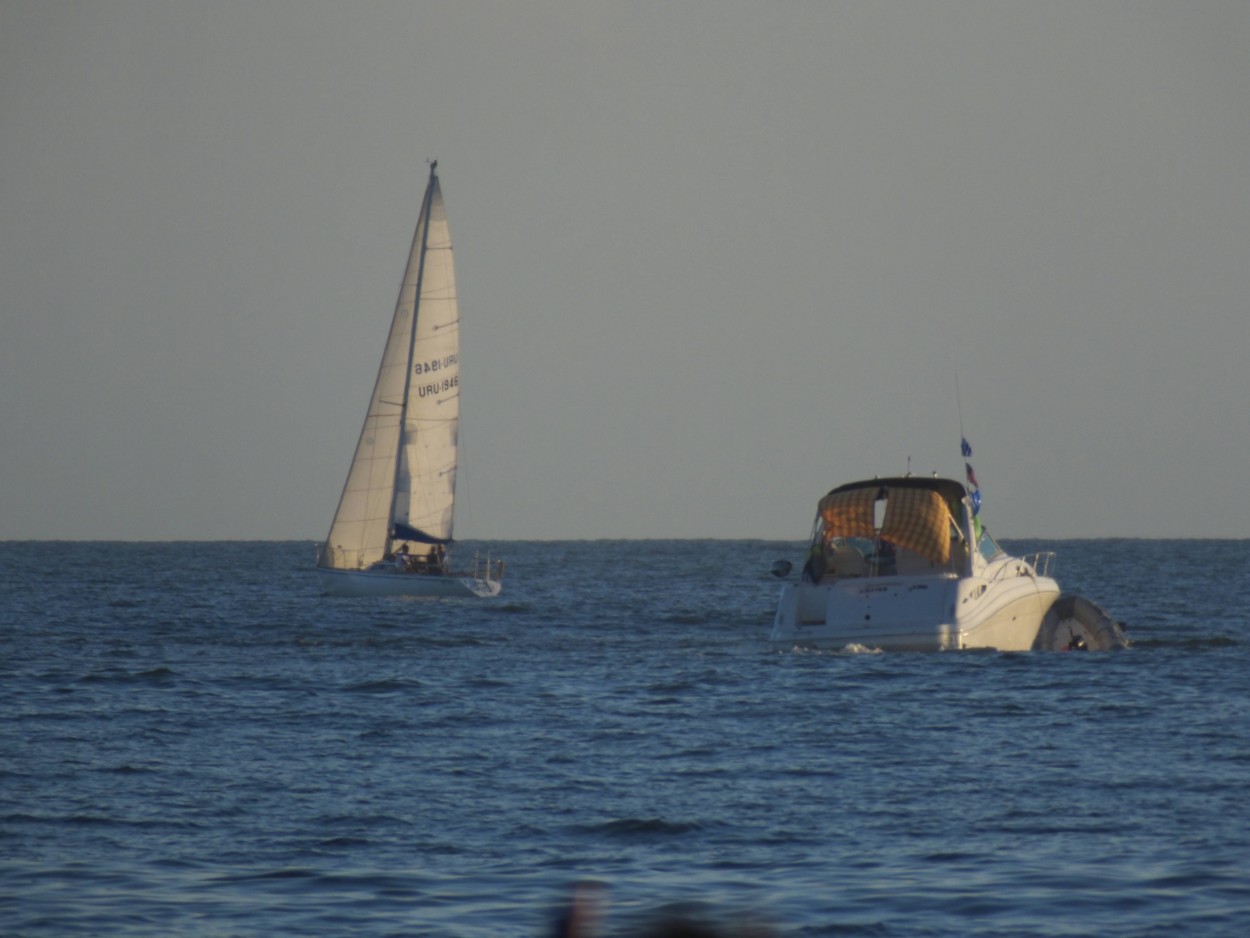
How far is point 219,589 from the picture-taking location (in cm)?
8150

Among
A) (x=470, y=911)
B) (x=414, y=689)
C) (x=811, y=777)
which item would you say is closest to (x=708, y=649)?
(x=414, y=689)

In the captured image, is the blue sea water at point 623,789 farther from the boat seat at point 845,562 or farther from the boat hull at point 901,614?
the boat seat at point 845,562

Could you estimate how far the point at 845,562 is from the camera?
34562mm

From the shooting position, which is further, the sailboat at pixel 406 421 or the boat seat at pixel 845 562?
the sailboat at pixel 406 421

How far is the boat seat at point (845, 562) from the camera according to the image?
34406 millimetres

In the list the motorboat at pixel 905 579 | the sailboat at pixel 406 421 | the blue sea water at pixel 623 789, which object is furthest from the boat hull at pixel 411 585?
the motorboat at pixel 905 579

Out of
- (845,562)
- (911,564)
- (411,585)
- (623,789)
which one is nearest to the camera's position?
(623,789)

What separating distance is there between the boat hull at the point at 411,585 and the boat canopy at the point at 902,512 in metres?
29.7

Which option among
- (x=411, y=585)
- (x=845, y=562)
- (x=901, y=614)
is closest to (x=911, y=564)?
(x=845, y=562)

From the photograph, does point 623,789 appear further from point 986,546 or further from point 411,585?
point 411,585

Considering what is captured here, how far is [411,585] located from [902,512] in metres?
31.7

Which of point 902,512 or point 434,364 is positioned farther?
point 434,364

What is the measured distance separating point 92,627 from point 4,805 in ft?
102

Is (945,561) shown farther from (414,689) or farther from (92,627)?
(92,627)
